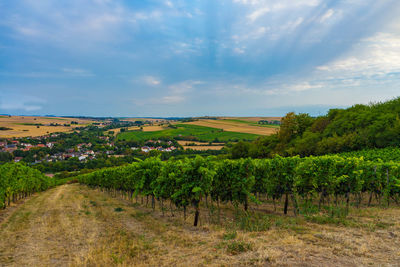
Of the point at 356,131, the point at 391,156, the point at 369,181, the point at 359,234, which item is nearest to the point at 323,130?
the point at 356,131

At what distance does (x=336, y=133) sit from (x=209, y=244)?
6112cm

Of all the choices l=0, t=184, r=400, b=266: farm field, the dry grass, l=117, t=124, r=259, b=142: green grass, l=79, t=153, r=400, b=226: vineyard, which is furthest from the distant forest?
l=117, t=124, r=259, b=142: green grass

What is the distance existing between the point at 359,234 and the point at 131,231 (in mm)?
12987

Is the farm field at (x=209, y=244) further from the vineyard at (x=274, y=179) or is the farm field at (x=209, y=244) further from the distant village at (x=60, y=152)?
the distant village at (x=60, y=152)

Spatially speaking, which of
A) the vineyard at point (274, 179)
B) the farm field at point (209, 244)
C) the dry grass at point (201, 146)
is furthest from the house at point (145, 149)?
the farm field at point (209, 244)

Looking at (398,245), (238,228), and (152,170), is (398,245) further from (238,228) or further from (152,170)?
(152,170)

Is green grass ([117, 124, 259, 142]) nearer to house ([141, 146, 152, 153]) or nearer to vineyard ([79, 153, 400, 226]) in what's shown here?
house ([141, 146, 152, 153])

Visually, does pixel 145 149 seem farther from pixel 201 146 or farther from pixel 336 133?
pixel 336 133

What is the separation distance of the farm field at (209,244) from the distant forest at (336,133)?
73.3 feet

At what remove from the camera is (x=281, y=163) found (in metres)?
16.6

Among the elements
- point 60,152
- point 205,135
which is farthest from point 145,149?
point 60,152

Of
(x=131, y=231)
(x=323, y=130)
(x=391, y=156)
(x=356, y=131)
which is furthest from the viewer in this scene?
(x=323, y=130)

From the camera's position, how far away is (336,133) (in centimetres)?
5662

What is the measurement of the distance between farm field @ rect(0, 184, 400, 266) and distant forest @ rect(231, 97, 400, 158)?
879 inches
